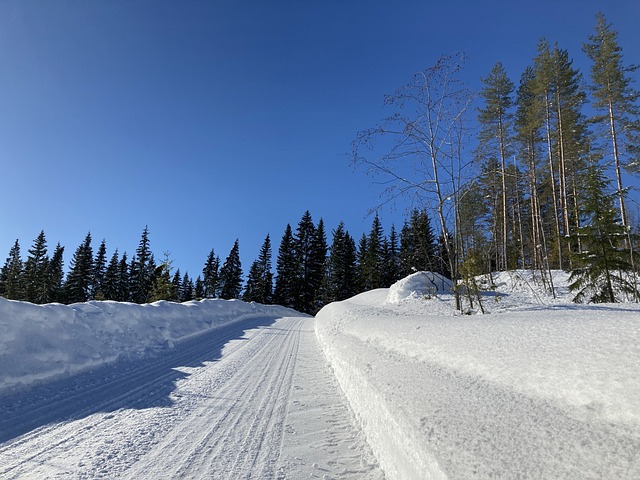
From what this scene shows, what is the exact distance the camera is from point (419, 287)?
13.4 meters

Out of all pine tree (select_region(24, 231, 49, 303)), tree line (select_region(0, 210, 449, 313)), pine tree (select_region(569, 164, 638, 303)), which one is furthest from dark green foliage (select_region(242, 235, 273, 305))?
pine tree (select_region(569, 164, 638, 303))

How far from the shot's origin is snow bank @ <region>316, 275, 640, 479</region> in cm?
138

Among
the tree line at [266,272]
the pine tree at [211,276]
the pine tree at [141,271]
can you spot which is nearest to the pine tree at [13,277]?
the tree line at [266,272]

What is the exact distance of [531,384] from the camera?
6.66ft

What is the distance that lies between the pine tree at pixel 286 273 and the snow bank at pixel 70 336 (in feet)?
106

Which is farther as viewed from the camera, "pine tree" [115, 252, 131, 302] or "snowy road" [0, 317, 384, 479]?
"pine tree" [115, 252, 131, 302]

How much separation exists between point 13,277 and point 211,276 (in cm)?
2342

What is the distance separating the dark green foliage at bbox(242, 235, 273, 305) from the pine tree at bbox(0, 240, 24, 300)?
25.8 meters

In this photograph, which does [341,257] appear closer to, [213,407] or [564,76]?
[564,76]

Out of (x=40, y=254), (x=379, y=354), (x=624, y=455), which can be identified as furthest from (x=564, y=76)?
(x=40, y=254)

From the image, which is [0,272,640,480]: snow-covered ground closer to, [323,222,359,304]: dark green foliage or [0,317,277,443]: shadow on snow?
[0,317,277,443]: shadow on snow

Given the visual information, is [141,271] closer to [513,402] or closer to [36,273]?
[36,273]

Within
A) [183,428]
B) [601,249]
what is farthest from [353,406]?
[601,249]

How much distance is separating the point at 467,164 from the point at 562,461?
7.47 m
